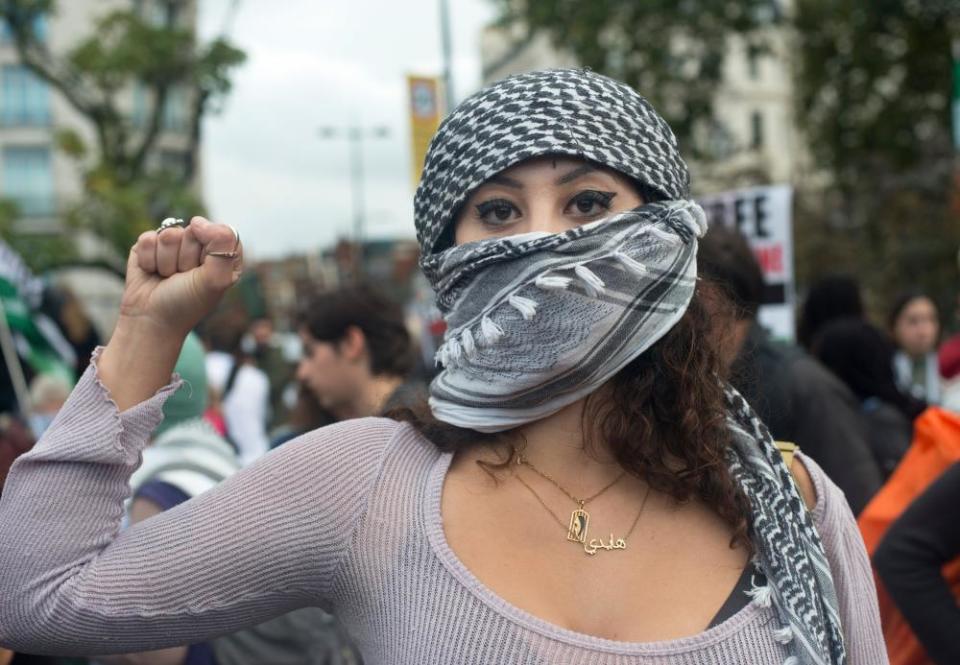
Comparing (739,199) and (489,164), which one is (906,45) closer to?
(739,199)

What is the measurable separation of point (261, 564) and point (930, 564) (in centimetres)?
152

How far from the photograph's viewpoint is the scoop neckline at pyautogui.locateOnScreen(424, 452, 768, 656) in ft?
5.27

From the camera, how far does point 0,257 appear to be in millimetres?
6977

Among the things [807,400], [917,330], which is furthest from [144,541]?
[917,330]

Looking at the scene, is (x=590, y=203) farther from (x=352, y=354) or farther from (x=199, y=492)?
(x=352, y=354)

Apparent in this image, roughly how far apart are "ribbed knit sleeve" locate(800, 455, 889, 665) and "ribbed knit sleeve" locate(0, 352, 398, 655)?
733 mm

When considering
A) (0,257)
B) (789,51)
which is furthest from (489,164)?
(789,51)

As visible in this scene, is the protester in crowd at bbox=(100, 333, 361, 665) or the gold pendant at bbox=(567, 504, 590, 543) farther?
the protester in crowd at bbox=(100, 333, 361, 665)

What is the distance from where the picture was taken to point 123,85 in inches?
567

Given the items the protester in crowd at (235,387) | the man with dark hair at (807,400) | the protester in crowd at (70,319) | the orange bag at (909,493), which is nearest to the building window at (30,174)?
the protester in crowd at (70,319)

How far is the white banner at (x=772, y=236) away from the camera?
5.76 metres

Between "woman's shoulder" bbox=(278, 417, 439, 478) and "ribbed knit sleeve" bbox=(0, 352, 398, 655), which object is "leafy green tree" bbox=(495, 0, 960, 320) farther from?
"ribbed knit sleeve" bbox=(0, 352, 398, 655)

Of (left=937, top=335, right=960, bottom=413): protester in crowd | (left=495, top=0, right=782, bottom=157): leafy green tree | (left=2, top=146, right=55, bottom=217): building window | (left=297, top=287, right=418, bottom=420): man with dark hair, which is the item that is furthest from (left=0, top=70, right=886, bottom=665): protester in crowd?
(left=2, top=146, right=55, bottom=217): building window

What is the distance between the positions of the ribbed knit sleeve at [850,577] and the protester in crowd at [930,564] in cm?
66
